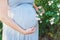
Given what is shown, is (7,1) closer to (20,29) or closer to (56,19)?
(20,29)

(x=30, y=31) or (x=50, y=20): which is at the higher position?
(x=30, y=31)

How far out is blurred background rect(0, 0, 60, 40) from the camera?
396 cm

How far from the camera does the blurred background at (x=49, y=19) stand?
3957 millimetres

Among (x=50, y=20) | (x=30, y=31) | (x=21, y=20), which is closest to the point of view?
(x=30, y=31)

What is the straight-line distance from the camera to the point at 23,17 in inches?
96.3

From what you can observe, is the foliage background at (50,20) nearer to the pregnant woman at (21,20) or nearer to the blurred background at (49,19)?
the blurred background at (49,19)

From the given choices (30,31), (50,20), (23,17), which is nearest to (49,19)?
(50,20)

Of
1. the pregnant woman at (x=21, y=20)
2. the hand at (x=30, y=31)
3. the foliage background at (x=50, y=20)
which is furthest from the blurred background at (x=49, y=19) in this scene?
the hand at (x=30, y=31)

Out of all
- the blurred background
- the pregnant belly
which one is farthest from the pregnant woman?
the blurred background

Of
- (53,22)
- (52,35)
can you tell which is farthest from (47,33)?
(53,22)

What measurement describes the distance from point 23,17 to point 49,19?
5.48 ft

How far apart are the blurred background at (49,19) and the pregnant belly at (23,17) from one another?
1305mm

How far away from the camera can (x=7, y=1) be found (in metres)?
2.35

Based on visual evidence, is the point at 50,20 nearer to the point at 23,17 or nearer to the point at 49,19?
the point at 49,19
